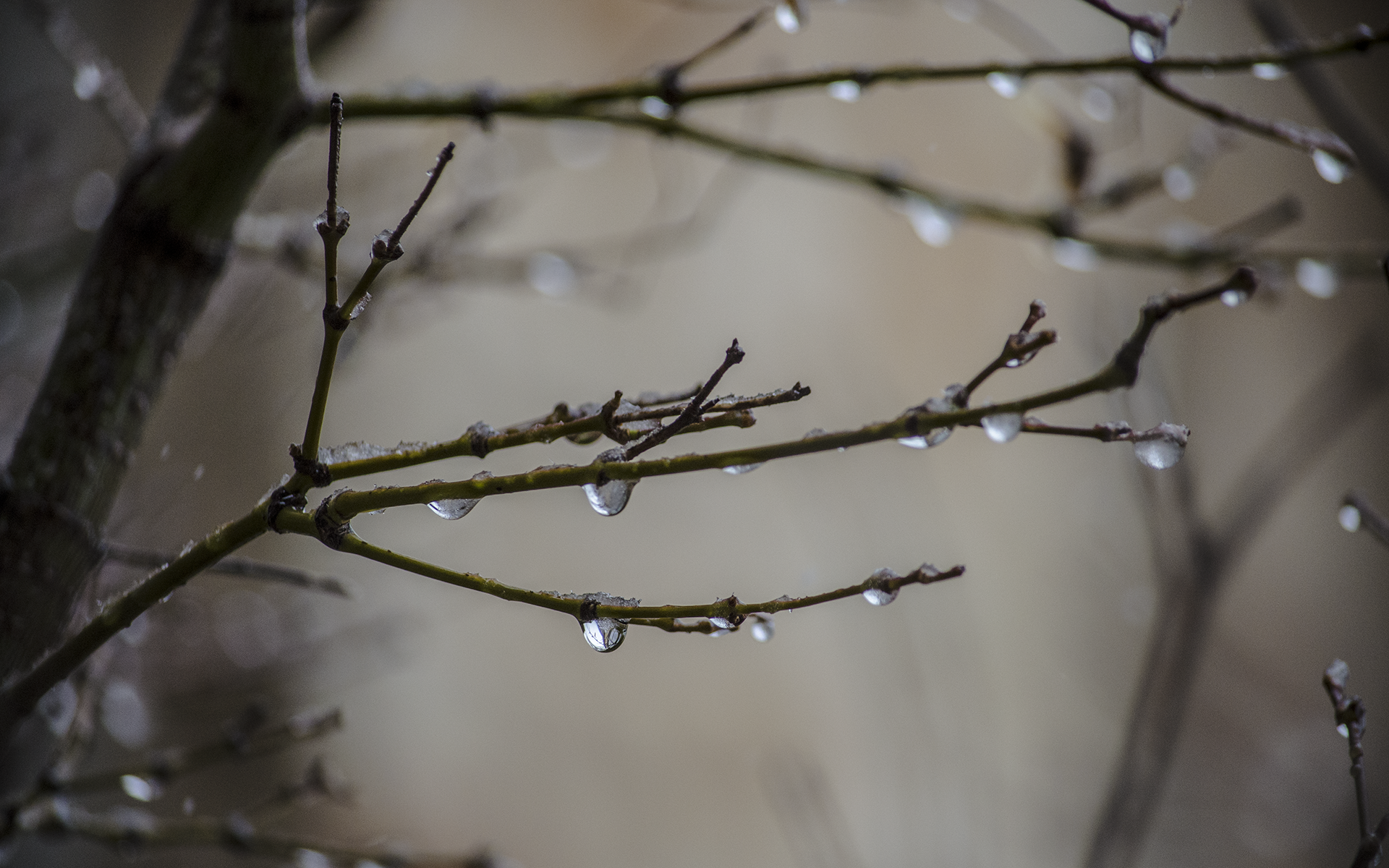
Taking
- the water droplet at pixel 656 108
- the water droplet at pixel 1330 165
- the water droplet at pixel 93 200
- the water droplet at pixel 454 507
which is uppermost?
the water droplet at pixel 93 200

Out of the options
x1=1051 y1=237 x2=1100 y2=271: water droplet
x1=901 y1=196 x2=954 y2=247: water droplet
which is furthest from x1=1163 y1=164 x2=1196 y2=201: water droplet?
x1=901 y1=196 x2=954 y2=247: water droplet

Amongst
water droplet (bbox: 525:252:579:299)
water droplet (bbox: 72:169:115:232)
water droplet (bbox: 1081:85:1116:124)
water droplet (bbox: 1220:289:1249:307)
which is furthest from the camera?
water droplet (bbox: 72:169:115:232)

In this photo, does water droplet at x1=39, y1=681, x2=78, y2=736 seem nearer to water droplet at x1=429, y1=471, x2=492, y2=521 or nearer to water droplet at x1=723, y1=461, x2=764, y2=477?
water droplet at x1=429, y1=471, x2=492, y2=521

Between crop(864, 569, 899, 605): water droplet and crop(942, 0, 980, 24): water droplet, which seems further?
crop(942, 0, 980, 24): water droplet

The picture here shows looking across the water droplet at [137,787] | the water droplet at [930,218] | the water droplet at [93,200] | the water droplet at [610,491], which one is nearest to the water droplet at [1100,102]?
the water droplet at [930,218]

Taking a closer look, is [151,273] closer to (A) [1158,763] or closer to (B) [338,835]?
(A) [1158,763]

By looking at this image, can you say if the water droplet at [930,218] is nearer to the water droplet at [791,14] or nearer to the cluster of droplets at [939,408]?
the water droplet at [791,14]

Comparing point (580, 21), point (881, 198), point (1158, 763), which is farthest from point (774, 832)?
point (580, 21)
